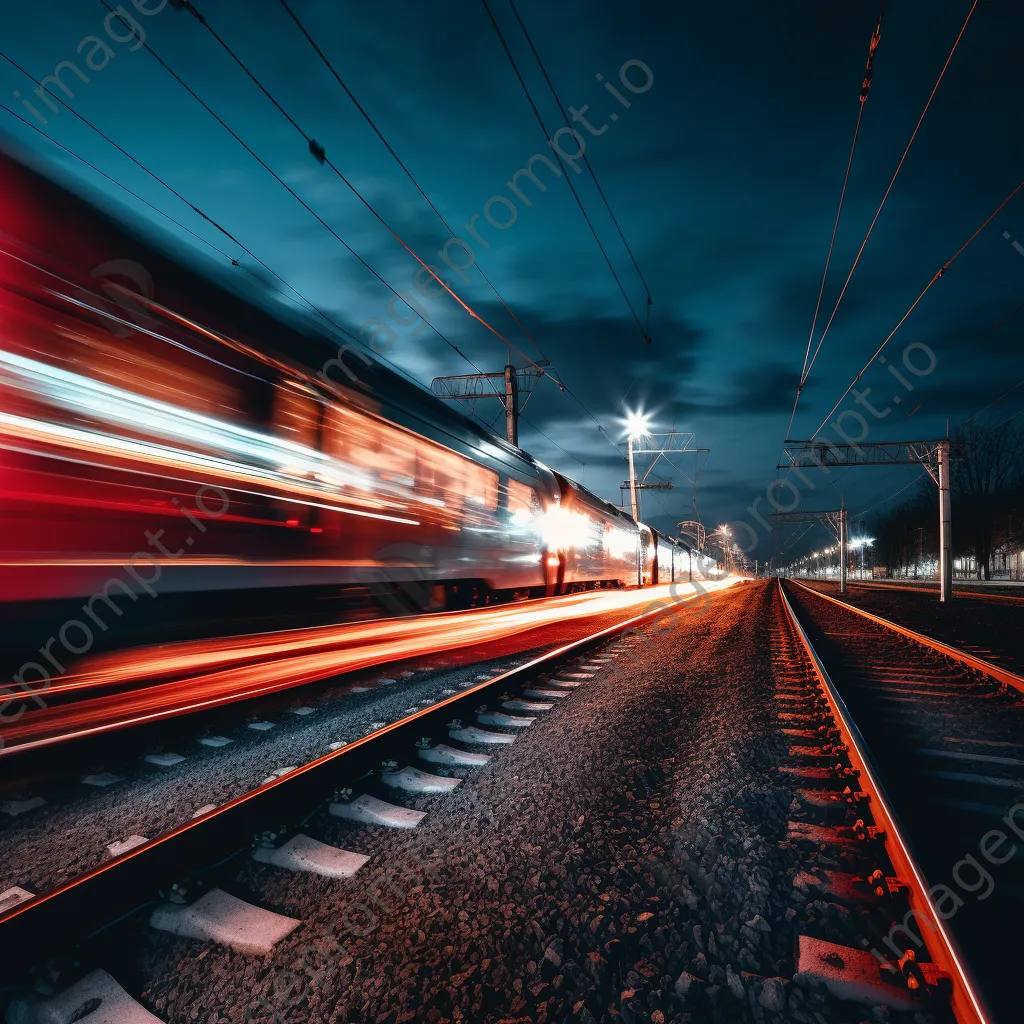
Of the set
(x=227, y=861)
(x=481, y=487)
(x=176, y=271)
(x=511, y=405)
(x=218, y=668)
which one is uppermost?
(x=511, y=405)

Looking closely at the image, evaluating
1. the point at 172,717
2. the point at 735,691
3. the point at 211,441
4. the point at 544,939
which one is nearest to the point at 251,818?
the point at 544,939

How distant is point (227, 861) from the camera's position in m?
2.17

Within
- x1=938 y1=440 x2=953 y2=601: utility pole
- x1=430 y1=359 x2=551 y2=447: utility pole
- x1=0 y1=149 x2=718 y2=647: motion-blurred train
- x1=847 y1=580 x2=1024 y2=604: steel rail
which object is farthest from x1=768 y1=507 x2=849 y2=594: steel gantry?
x1=0 y1=149 x2=718 y2=647: motion-blurred train

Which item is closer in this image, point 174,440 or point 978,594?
point 174,440

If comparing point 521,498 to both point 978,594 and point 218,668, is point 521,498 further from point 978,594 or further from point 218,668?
point 978,594

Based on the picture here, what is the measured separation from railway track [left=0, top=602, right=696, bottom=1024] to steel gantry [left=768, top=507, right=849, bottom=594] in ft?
110

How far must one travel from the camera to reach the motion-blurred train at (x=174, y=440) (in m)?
3.49

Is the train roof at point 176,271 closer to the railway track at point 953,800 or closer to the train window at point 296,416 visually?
the train window at point 296,416

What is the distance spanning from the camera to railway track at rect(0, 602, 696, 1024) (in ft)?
5.23

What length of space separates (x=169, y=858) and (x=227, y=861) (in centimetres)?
24

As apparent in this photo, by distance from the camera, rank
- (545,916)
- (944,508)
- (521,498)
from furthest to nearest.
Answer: (944,508)
(521,498)
(545,916)

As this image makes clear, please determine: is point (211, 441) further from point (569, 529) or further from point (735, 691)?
A: point (569, 529)

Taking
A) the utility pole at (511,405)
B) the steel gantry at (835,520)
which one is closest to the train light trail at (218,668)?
the utility pole at (511,405)

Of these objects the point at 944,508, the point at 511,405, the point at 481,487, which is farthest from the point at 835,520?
the point at 481,487
